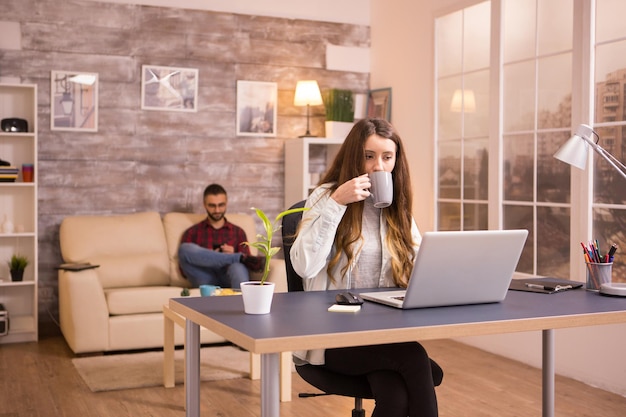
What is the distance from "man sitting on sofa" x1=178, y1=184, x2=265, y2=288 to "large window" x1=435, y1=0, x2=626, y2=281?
58.0 inches

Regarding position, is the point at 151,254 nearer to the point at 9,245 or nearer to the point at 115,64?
the point at 9,245

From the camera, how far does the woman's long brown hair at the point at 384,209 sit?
2.54m

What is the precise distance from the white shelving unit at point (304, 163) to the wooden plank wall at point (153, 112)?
119mm

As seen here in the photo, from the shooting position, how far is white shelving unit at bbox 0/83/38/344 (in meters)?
5.45

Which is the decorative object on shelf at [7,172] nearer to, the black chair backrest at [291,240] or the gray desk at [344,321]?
the black chair backrest at [291,240]

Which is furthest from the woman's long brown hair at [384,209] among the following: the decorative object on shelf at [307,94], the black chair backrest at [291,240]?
the decorative object on shelf at [307,94]

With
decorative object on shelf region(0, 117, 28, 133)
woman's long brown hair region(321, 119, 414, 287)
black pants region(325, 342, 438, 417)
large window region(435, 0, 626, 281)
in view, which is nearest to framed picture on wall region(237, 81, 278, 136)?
large window region(435, 0, 626, 281)

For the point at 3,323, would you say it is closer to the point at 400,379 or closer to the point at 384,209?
the point at 384,209

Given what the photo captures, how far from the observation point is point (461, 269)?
2070 millimetres

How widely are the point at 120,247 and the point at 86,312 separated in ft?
2.34

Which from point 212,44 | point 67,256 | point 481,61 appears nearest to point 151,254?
point 67,256

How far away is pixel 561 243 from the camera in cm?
452

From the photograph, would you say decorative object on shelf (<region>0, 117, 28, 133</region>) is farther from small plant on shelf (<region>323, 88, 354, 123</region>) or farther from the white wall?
the white wall

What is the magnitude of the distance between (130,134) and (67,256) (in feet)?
3.48
